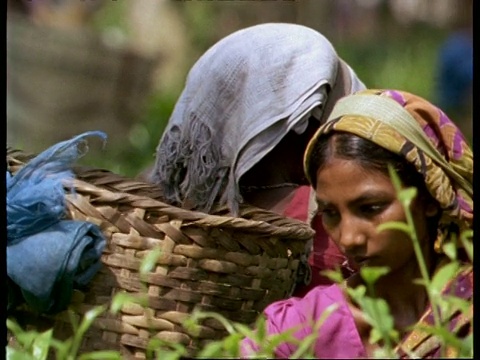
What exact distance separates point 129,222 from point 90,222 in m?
0.10

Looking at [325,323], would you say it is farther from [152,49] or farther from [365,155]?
[152,49]

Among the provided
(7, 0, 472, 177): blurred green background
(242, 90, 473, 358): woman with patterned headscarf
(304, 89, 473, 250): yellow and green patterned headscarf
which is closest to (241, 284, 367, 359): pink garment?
(242, 90, 473, 358): woman with patterned headscarf

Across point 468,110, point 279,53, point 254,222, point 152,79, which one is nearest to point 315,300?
point 254,222

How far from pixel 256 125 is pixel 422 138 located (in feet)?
3.60

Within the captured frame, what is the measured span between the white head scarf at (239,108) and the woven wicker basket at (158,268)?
0.41 m

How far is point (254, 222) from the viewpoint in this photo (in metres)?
3.41

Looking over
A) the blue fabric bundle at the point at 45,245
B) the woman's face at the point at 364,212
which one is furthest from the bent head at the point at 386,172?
the blue fabric bundle at the point at 45,245

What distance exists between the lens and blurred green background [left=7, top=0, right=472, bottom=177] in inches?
331

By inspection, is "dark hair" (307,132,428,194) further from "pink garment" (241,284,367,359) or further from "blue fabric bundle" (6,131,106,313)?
"blue fabric bundle" (6,131,106,313)

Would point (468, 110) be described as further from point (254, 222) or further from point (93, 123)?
point (254, 222)

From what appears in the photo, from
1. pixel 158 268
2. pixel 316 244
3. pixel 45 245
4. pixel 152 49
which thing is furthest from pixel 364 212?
pixel 152 49

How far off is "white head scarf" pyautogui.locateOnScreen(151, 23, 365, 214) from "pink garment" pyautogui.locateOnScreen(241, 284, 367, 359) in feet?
2.96

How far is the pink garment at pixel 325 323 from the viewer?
2838 millimetres

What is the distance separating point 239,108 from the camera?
4012mm
